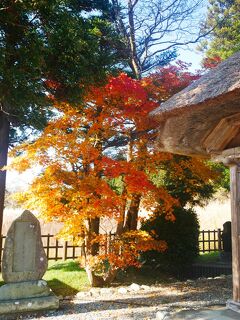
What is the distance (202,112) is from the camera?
16.2 ft

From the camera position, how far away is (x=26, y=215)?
294 inches

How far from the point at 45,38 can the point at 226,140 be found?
4677 mm

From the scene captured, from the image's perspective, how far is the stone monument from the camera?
684cm

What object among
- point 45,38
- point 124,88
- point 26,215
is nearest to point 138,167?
point 124,88

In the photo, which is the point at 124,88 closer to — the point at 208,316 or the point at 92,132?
the point at 92,132

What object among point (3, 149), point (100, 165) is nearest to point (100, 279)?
point (100, 165)

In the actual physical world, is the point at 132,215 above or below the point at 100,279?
above

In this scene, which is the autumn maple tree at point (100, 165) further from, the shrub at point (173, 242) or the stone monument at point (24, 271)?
the shrub at point (173, 242)

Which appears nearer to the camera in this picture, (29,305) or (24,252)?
(29,305)

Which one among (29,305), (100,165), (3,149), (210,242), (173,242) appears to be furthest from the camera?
(210,242)

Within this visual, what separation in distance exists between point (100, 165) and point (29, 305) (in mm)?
3439

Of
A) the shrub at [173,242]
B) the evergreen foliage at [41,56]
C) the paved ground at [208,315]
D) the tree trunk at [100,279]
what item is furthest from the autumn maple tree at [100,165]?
the paved ground at [208,315]

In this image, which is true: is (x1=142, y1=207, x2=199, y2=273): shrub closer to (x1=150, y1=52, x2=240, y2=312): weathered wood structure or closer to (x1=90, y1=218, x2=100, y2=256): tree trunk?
(x1=90, y1=218, x2=100, y2=256): tree trunk

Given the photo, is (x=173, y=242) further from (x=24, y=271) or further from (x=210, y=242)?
(x=210, y=242)
